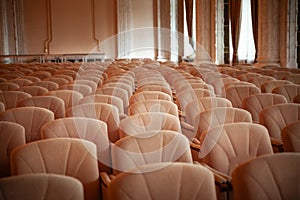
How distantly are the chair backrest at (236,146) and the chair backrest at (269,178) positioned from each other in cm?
99

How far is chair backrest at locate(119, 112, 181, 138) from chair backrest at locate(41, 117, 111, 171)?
26 cm

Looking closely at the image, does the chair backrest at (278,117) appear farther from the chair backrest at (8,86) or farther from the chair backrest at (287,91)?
the chair backrest at (8,86)

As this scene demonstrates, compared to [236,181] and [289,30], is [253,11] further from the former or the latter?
[236,181]

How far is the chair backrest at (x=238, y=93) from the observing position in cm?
654

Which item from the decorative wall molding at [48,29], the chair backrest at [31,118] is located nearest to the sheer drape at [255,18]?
the chair backrest at [31,118]

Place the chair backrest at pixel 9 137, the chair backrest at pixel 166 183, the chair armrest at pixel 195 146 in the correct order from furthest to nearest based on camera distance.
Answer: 1. the chair armrest at pixel 195 146
2. the chair backrest at pixel 9 137
3. the chair backrest at pixel 166 183

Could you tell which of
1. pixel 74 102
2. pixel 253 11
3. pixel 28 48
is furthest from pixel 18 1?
pixel 74 102

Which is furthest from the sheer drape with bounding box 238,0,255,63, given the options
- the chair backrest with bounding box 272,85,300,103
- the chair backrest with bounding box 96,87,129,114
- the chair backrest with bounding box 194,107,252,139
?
the chair backrest with bounding box 194,107,252,139

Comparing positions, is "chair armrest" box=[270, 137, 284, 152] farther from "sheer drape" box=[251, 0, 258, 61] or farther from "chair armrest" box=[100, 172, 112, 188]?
"sheer drape" box=[251, 0, 258, 61]

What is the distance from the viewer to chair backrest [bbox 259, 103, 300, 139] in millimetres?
4547

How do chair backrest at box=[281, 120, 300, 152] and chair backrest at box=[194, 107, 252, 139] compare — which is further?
chair backrest at box=[194, 107, 252, 139]

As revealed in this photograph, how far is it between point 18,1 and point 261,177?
23292mm

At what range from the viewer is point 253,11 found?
1445cm

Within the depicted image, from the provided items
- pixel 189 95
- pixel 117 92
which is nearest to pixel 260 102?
pixel 189 95
